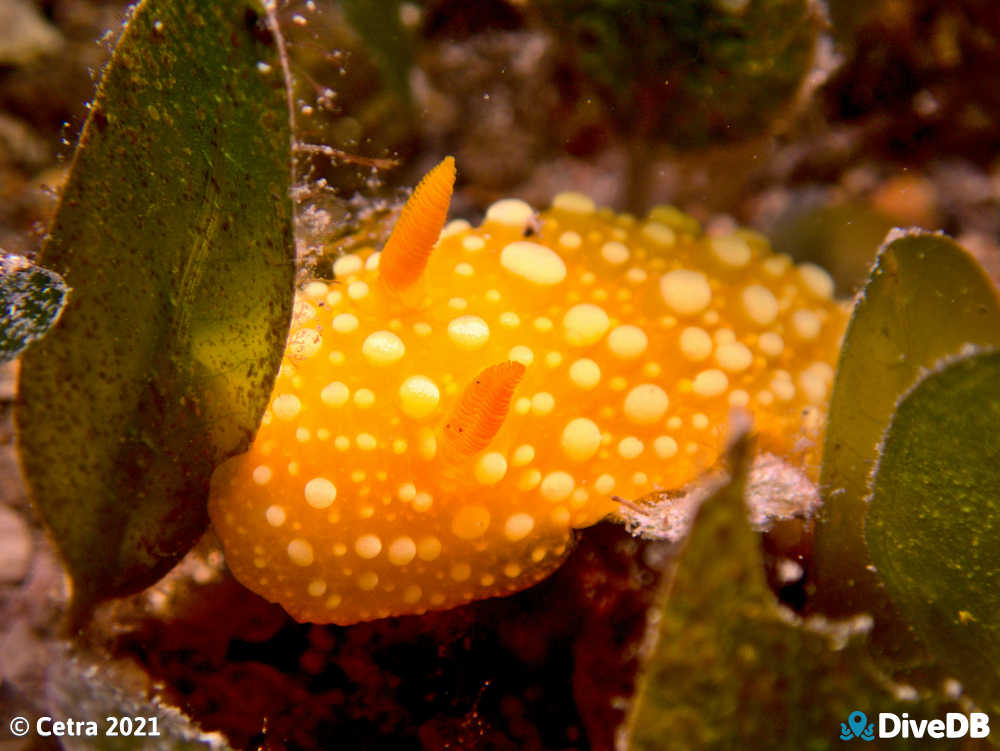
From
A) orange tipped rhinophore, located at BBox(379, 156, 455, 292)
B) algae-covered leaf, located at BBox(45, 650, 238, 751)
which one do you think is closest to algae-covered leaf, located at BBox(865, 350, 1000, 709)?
orange tipped rhinophore, located at BBox(379, 156, 455, 292)

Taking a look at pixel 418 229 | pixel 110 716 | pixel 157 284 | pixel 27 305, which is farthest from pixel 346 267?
pixel 110 716

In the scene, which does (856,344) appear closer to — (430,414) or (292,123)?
(430,414)

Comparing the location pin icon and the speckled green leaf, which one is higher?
the speckled green leaf

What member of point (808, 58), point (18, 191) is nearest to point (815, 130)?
point (808, 58)

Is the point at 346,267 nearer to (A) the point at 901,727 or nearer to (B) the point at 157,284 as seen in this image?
(B) the point at 157,284

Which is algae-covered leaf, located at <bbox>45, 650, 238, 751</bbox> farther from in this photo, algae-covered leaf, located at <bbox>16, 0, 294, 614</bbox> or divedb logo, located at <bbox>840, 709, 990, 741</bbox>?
divedb logo, located at <bbox>840, 709, 990, 741</bbox>
